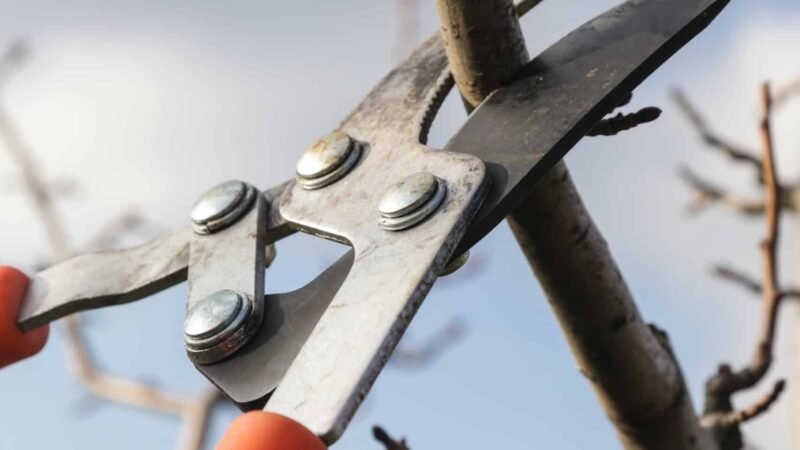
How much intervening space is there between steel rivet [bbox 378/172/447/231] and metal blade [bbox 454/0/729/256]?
0.17 feet

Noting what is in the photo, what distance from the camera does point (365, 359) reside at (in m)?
1.19

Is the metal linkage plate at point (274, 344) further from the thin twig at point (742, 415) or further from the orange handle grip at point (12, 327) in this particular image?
the thin twig at point (742, 415)

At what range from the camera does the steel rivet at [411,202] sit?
1.37 m

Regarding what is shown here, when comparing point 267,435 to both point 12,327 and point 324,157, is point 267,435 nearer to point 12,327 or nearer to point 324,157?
point 324,157

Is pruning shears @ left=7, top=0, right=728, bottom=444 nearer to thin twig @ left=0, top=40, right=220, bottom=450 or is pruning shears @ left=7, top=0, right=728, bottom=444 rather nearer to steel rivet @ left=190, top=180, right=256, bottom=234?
steel rivet @ left=190, top=180, right=256, bottom=234

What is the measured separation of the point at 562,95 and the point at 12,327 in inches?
31.3

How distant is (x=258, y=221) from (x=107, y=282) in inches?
9.6

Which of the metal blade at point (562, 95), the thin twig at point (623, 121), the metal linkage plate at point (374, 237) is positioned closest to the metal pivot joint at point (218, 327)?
the metal linkage plate at point (374, 237)

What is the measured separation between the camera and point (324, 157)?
1544 mm

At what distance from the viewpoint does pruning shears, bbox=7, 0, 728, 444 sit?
1.27 metres

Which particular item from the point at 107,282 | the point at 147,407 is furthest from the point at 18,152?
the point at 107,282


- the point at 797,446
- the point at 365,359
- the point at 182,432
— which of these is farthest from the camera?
the point at 182,432

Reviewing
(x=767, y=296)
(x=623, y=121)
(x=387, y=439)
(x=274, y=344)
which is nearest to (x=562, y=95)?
(x=623, y=121)

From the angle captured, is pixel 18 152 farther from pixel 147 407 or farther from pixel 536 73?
pixel 536 73
